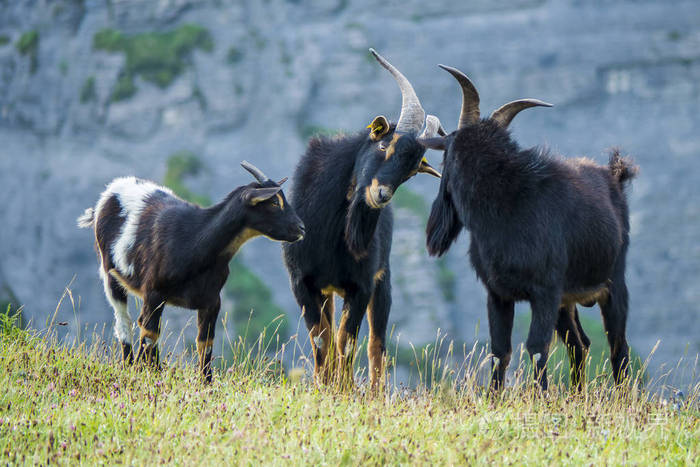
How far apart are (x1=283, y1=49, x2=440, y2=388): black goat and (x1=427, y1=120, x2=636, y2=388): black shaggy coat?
0.42 metres

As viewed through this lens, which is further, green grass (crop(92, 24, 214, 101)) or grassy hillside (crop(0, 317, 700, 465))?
green grass (crop(92, 24, 214, 101))

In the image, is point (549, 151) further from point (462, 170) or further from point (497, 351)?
point (497, 351)

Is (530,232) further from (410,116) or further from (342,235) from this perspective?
(342,235)

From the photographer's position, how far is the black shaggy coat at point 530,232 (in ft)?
18.6

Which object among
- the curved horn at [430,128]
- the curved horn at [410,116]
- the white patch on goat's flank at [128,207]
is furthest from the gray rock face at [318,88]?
the curved horn at [410,116]

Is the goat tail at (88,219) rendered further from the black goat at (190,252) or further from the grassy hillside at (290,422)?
the grassy hillside at (290,422)

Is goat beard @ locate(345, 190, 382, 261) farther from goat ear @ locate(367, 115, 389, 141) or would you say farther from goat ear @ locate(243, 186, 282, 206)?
goat ear @ locate(243, 186, 282, 206)

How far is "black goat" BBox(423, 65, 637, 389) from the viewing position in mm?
5680

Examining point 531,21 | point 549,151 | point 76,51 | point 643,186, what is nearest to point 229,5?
point 76,51

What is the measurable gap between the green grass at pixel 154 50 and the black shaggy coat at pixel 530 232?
2292 inches

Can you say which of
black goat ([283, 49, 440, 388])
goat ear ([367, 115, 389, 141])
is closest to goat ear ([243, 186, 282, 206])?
black goat ([283, 49, 440, 388])

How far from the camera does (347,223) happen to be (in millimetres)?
6594

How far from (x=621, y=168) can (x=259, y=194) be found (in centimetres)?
292

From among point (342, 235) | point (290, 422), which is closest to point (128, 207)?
point (342, 235)
